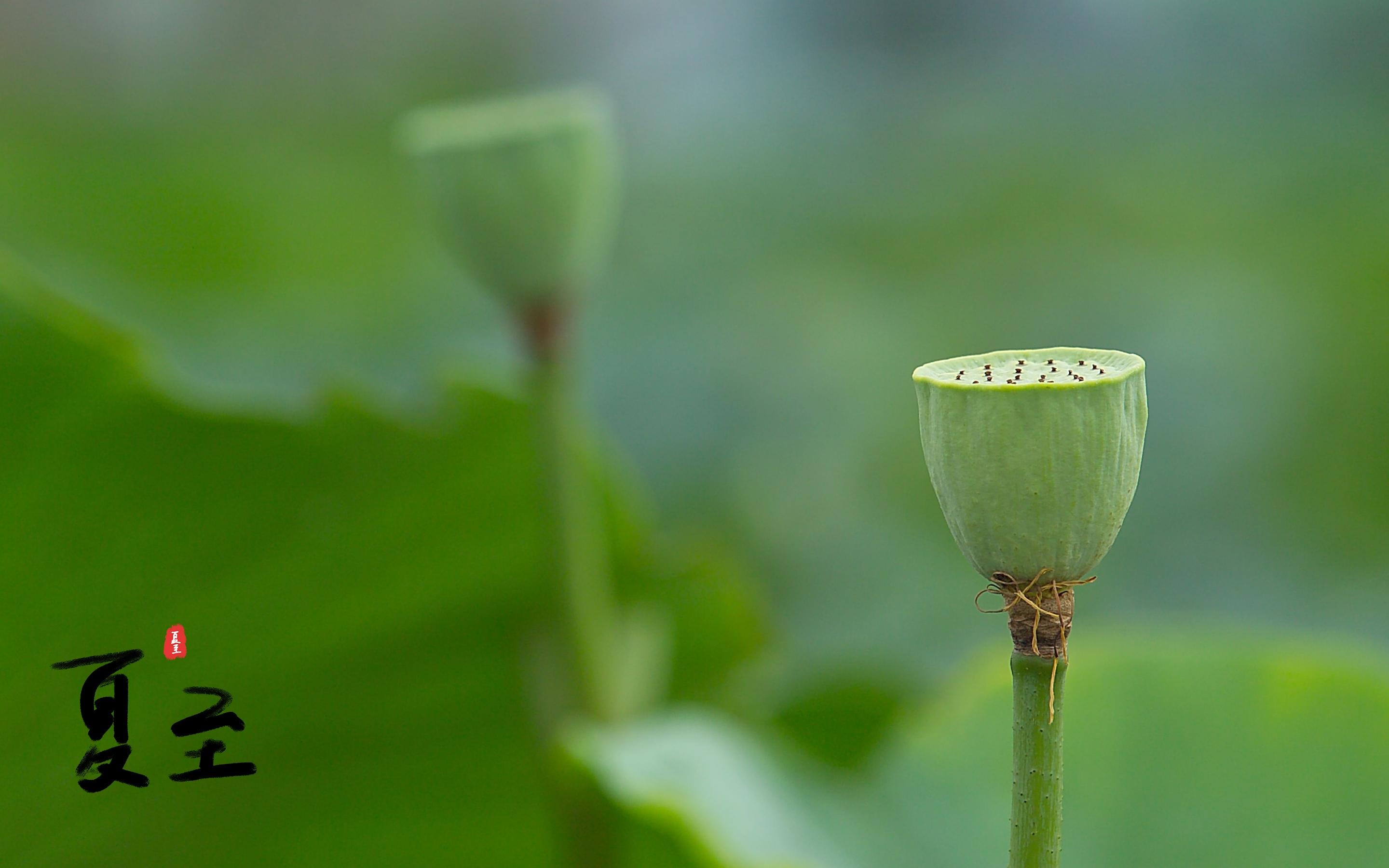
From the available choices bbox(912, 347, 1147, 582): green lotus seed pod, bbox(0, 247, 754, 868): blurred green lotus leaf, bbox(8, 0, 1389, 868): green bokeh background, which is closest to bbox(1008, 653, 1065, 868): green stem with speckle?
bbox(912, 347, 1147, 582): green lotus seed pod

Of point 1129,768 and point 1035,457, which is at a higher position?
point 1035,457

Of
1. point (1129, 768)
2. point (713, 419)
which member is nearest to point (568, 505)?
point (1129, 768)

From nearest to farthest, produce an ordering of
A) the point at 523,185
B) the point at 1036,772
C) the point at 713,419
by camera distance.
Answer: the point at 1036,772 < the point at 523,185 < the point at 713,419

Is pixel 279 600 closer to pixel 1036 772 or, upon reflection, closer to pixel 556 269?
pixel 556 269

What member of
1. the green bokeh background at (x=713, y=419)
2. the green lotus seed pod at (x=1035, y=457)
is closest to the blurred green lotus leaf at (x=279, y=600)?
the green bokeh background at (x=713, y=419)

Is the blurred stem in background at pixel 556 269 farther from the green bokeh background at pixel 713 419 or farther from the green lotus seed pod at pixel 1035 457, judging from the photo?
the green lotus seed pod at pixel 1035 457

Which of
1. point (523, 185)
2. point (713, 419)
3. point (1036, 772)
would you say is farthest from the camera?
point (713, 419)

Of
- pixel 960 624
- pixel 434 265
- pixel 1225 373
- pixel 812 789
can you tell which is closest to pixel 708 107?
pixel 434 265

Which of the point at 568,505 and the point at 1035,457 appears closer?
the point at 1035,457

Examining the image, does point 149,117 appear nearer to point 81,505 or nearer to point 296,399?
point 296,399
